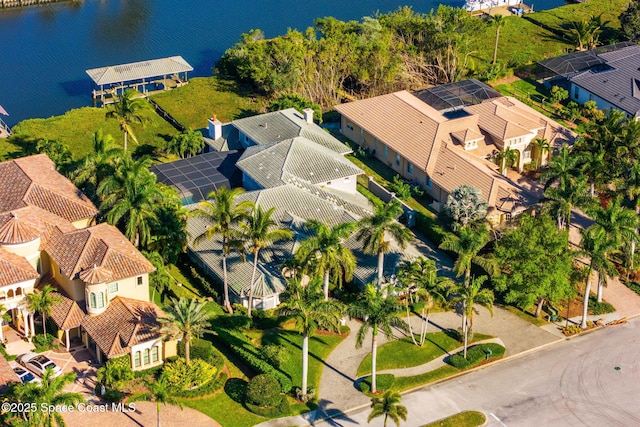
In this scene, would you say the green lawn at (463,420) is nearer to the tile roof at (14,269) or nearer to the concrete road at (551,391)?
the concrete road at (551,391)

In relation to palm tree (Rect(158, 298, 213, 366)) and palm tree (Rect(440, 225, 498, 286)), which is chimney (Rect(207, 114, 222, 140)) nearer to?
palm tree (Rect(440, 225, 498, 286))

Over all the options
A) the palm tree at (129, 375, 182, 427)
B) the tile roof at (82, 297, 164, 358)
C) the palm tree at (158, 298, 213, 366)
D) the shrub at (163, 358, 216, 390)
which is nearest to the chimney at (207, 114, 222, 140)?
the tile roof at (82, 297, 164, 358)

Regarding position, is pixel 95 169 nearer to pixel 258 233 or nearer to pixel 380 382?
pixel 258 233

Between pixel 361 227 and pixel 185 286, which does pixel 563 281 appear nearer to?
pixel 361 227

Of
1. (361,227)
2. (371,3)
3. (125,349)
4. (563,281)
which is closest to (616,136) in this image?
(563,281)

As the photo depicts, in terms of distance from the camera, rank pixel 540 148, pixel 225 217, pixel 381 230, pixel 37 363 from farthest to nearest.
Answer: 1. pixel 540 148
2. pixel 381 230
3. pixel 225 217
4. pixel 37 363

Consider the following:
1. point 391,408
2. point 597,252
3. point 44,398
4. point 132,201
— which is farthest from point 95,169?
point 597,252
